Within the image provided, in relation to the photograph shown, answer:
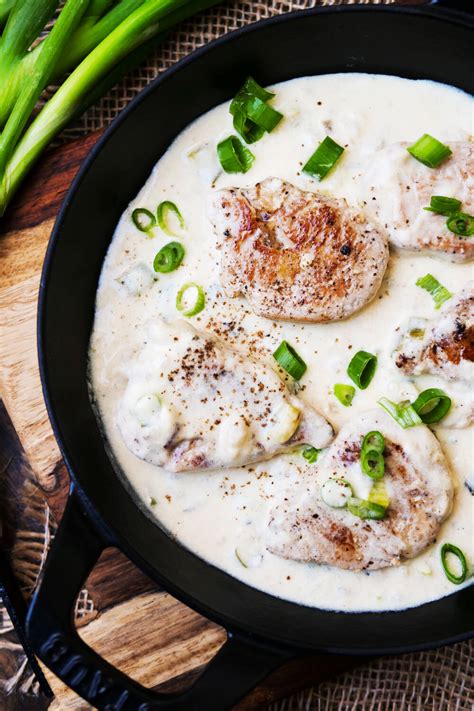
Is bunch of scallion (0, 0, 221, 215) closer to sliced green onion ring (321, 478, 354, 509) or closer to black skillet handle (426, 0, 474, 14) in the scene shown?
black skillet handle (426, 0, 474, 14)

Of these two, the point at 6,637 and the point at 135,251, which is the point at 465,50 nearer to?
the point at 135,251

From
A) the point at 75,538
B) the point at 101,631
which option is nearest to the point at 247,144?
the point at 75,538

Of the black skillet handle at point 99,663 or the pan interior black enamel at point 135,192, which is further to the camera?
the pan interior black enamel at point 135,192

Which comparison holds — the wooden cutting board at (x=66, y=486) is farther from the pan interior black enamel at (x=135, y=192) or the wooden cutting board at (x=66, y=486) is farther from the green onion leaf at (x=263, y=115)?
the green onion leaf at (x=263, y=115)

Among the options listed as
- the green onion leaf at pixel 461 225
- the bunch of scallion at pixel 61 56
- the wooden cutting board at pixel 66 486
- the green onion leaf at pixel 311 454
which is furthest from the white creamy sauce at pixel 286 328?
the bunch of scallion at pixel 61 56

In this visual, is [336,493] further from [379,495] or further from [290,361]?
[290,361]

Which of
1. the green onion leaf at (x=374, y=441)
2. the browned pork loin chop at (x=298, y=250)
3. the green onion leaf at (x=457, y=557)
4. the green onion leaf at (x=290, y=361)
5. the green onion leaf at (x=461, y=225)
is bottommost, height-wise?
the green onion leaf at (x=457, y=557)
